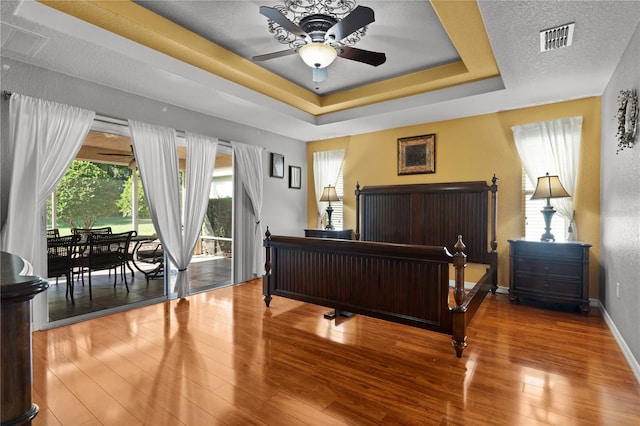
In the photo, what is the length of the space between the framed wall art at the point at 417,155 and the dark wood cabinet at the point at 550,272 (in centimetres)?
176

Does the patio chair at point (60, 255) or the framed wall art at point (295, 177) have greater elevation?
the framed wall art at point (295, 177)

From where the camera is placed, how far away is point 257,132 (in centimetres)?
550

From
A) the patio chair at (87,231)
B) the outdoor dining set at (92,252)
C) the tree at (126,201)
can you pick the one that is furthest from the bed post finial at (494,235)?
the patio chair at (87,231)

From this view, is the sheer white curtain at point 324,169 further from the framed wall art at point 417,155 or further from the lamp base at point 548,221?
the lamp base at point 548,221

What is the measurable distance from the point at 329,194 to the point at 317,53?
340 cm

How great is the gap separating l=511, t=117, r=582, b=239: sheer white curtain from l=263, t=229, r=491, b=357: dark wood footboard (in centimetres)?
170

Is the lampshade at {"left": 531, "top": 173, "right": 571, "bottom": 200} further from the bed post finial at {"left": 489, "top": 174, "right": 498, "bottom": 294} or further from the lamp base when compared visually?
the bed post finial at {"left": 489, "top": 174, "right": 498, "bottom": 294}

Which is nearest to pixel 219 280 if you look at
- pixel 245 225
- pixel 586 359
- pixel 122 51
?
pixel 245 225

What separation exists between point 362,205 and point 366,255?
2.52 m

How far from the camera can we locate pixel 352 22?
7.69 feet

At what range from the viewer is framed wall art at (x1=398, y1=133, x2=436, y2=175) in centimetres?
512

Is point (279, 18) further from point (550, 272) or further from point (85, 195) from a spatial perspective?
point (550, 272)

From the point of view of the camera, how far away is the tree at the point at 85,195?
13.3 ft

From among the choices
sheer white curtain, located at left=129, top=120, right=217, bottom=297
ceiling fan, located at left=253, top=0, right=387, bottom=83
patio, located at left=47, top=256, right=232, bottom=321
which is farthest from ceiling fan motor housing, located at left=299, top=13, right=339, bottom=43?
patio, located at left=47, top=256, right=232, bottom=321
